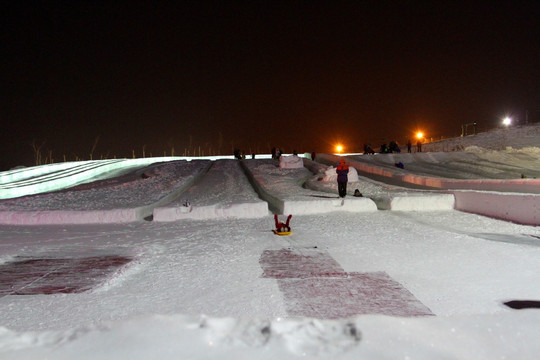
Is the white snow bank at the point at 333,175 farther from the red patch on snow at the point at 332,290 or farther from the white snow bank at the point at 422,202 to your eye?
the red patch on snow at the point at 332,290

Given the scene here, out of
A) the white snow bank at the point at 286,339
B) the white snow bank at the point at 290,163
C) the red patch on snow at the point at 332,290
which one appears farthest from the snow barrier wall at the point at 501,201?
the white snow bank at the point at 290,163

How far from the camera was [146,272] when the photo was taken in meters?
5.92

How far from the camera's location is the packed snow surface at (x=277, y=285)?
296 cm

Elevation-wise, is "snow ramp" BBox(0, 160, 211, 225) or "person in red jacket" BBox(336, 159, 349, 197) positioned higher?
"person in red jacket" BBox(336, 159, 349, 197)

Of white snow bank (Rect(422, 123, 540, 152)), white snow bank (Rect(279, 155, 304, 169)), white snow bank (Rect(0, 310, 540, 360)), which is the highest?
white snow bank (Rect(422, 123, 540, 152))

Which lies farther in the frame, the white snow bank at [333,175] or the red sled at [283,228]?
the white snow bank at [333,175]

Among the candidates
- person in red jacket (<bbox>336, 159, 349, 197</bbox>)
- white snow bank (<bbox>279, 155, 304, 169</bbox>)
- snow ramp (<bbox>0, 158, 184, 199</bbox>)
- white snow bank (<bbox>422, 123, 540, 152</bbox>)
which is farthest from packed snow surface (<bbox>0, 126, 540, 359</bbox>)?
white snow bank (<bbox>422, 123, 540, 152</bbox>)

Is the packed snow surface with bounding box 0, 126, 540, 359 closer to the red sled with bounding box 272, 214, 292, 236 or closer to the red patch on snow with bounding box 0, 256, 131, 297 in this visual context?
the red patch on snow with bounding box 0, 256, 131, 297

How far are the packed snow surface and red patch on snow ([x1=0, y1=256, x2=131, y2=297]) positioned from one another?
30 millimetres

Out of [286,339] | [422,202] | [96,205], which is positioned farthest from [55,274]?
[422,202]

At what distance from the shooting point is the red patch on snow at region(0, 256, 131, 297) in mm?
5117

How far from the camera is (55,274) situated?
5867 mm

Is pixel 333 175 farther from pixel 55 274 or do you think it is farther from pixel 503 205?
pixel 55 274

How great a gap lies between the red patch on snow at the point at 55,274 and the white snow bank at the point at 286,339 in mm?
2124
